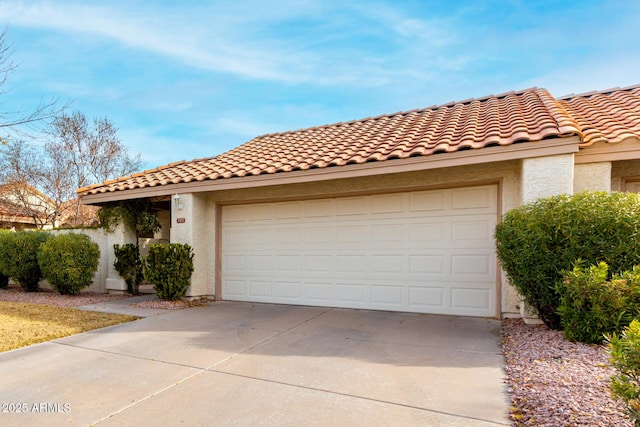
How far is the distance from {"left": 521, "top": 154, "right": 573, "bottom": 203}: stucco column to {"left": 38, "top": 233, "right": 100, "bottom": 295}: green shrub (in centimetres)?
985

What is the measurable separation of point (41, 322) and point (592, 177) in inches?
376

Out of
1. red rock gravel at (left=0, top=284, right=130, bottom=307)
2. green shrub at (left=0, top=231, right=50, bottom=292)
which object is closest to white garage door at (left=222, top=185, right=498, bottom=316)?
red rock gravel at (left=0, top=284, right=130, bottom=307)

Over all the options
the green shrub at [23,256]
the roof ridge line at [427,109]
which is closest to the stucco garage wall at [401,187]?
the roof ridge line at [427,109]

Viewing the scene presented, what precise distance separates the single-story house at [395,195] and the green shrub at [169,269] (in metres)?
0.46

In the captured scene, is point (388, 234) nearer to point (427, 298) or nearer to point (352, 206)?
point (352, 206)

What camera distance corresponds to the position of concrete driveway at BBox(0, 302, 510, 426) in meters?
3.04

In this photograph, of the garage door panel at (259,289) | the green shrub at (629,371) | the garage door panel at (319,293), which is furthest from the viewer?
the garage door panel at (259,289)

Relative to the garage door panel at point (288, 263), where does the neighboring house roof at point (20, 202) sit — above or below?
above

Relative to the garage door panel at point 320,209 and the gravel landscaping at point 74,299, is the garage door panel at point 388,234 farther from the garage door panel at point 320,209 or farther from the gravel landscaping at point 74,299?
the gravel landscaping at point 74,299

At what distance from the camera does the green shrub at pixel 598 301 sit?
4.00 meters

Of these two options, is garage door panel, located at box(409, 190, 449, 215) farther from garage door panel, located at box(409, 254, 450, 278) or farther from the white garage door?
garage door panel, located at box(409, 254, 450, 278)

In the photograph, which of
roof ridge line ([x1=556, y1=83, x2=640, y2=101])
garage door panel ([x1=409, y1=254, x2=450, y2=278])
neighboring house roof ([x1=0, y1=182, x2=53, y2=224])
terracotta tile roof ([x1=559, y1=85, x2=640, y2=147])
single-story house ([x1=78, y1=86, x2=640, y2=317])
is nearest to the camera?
terracotta tile roof ([x1=559, y1=85, x2=640, y2=147])

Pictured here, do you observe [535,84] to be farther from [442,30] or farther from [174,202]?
[174,202]

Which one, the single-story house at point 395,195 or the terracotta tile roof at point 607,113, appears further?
the single-story house at point 395,195
